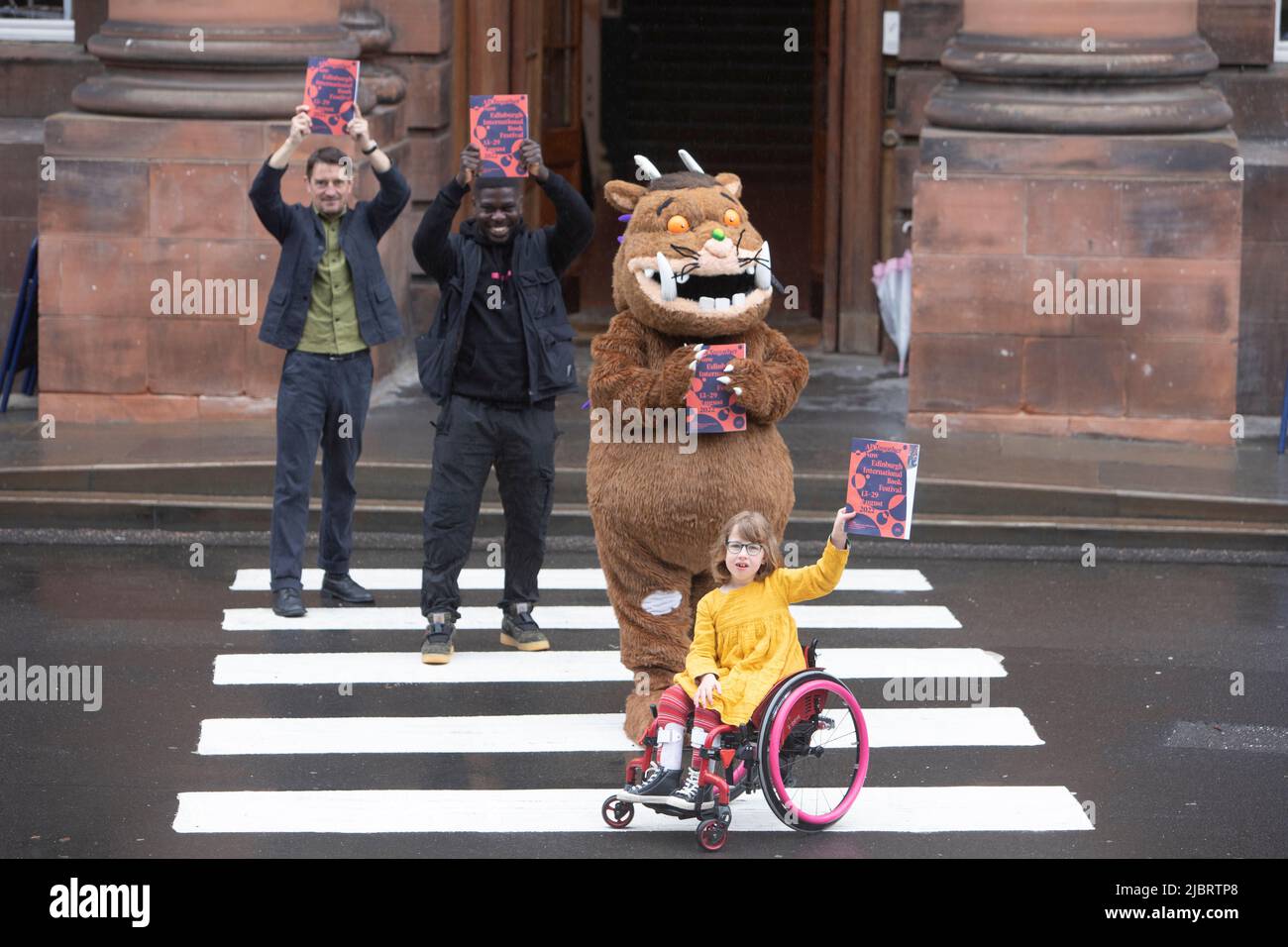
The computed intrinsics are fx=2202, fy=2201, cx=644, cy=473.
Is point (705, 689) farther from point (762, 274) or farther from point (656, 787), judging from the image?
point (762, 274)

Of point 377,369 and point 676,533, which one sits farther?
point 377,369

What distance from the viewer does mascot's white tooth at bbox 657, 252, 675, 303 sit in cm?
793

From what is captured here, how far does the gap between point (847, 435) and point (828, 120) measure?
12.2ft

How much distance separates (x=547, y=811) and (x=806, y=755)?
36.1 inches

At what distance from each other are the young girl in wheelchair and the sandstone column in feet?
21.0

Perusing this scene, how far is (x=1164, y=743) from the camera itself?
845cm

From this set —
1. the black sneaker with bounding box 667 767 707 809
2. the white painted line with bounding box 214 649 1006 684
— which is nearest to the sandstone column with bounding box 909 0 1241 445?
the white painted line with bounding box 214 649 1006 684

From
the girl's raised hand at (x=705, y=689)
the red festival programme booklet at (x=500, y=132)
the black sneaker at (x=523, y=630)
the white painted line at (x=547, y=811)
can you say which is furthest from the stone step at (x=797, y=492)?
the girl's raised hand at (x=705, y=689)

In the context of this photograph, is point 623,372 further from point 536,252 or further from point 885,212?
point 885,212

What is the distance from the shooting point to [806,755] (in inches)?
296

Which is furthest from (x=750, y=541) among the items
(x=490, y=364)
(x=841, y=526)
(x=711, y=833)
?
(x=490, y=364)

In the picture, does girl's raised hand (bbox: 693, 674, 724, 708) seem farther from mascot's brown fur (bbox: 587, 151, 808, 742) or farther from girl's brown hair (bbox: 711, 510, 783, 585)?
mascot's brown fur (bbox: 587, 151, 808, 742)

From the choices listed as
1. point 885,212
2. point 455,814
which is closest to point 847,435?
point 885,212
